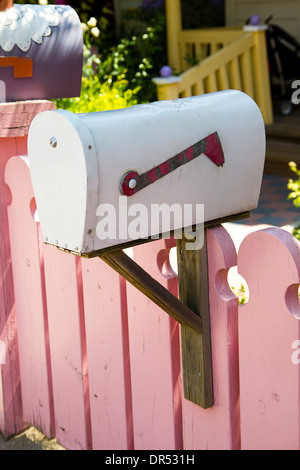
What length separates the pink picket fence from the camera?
1.69 m

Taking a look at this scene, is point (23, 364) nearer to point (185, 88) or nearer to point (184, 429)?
point (184, 429)

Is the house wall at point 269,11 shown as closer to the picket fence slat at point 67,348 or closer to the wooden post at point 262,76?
the wooden post at point 262,76

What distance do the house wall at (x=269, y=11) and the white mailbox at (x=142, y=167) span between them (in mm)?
6899

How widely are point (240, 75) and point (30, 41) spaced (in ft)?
17.8

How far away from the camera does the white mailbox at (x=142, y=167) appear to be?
1.49 meters

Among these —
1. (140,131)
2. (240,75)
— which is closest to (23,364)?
(140,131)

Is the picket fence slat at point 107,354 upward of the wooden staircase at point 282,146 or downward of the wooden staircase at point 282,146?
upward

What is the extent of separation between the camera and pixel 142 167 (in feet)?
5.05

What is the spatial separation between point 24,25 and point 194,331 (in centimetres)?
114

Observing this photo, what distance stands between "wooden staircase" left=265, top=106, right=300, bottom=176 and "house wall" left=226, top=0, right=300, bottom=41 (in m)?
1.73

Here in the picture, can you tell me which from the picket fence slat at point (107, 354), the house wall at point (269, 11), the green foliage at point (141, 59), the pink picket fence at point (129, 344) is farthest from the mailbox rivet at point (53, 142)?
the house wall at point (269, 11)

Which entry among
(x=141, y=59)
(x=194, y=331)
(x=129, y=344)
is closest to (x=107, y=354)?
(x=129, y=344)

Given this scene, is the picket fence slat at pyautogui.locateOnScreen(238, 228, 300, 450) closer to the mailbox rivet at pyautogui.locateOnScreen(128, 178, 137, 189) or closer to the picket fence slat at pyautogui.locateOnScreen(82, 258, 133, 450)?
the mailbox rivet at pyautogui.locateOnScreen(128, 178, 137, 189)

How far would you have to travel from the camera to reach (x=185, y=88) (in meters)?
6.68
